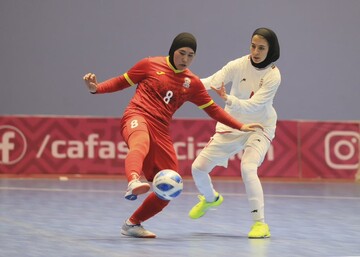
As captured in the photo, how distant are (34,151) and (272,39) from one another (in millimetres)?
6937

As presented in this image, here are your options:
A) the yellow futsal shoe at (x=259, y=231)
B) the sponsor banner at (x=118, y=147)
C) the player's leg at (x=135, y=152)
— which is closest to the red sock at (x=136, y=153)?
the player's leg at (x=135, y=152)

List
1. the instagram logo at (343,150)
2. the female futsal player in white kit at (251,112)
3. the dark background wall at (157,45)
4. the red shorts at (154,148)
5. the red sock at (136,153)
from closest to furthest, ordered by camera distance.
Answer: the red sock at (136,153) < the red shorts at (154,148) < the female futsal player in white kit at (251,112) < the instagram logo at (343,150) < the dark background wall at (157,45)

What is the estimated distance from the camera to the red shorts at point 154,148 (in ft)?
27.2

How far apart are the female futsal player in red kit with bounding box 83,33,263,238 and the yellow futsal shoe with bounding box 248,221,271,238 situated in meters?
0.89

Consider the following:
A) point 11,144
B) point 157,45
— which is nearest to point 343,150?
point 157,45

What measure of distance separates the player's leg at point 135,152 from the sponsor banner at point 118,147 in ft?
22.4

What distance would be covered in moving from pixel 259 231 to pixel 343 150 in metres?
7.00

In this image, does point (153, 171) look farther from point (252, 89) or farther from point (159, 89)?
point (252, 89)

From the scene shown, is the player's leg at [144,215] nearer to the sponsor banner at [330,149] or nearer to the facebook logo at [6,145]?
the facebook logo at [6,145]

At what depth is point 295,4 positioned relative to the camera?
16953 mm

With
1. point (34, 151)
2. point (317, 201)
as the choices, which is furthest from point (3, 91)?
point (317, 201)

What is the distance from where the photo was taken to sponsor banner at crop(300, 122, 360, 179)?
15336 millimetres

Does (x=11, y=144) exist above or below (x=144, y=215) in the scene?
below

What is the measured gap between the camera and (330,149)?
50.3 feet
